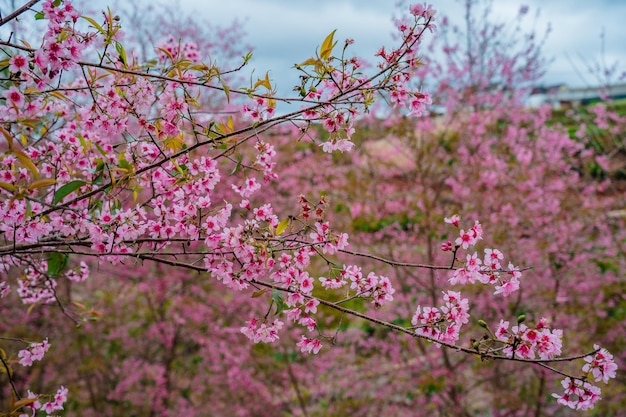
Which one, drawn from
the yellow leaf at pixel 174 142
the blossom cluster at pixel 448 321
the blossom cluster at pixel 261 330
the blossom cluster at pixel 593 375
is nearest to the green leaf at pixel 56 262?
the yellow leaf at pixel 174 142

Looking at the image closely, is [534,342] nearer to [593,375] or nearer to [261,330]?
[593,375]

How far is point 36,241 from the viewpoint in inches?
72.0

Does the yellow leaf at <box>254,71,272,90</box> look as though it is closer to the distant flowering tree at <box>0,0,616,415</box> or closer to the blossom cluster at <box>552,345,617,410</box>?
the distant flowering tree at <box>0,0,616,415</box>

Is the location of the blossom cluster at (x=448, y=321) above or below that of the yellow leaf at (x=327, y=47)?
below

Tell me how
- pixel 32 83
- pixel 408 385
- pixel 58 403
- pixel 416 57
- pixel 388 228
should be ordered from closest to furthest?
pixel 32 83 < pixel 416 57 < pixel 58 403 < pixel 408 385 < pixel 388 228

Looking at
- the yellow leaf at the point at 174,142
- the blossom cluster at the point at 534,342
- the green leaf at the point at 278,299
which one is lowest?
the blossom cluster at the point at 534,342

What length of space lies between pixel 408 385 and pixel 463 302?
383 cm

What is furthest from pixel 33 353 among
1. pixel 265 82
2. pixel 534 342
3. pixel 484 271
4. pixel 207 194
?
pixel 534 342

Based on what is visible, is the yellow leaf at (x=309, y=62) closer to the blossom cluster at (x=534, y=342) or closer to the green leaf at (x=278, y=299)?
the green leaf at (x=278, y=299)

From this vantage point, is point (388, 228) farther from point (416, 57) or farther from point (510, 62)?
point (416, 57)

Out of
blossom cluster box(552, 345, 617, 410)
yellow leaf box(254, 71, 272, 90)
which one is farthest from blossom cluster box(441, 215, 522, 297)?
yellow leaf box(254, 71, 272, 90)

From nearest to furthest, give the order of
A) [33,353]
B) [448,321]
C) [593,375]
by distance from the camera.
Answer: [593,375] → [448,321] → [33,353]

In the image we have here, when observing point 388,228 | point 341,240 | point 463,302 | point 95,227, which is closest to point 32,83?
point 95,227

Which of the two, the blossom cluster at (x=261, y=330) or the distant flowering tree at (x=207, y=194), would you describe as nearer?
the distant flowering tree at (x=207, y=194)
